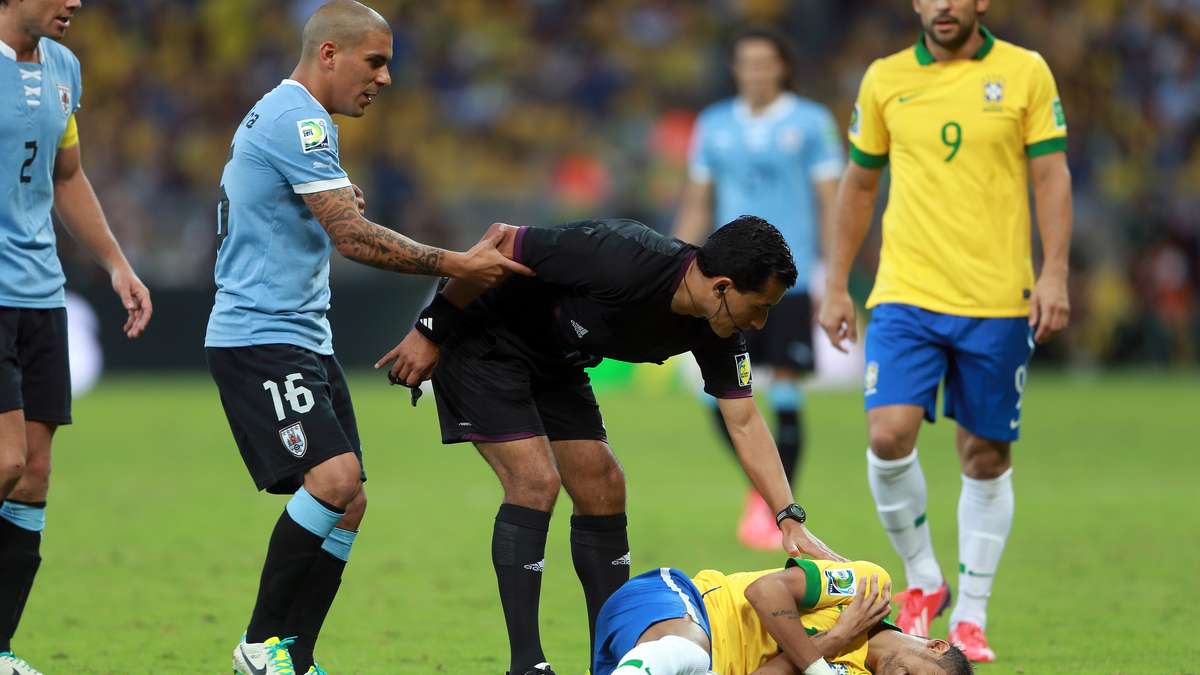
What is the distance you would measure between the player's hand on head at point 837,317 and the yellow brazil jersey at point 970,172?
0.72ft

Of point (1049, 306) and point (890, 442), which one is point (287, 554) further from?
point (1049, 306)

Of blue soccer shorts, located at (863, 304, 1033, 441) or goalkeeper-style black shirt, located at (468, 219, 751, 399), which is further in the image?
blue soccer shorts, located at (863, 304, 1033, 441)

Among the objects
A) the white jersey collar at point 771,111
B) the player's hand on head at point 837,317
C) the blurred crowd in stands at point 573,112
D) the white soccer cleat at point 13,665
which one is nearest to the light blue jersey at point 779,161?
the white jersey collar at point 771,111

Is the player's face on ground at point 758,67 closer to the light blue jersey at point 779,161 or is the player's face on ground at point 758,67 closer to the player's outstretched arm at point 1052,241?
the light blue jersey at point 779,161

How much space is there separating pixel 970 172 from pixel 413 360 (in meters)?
2.54

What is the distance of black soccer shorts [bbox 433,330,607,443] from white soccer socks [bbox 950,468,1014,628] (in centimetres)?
178

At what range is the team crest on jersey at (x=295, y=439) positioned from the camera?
5.21 metres

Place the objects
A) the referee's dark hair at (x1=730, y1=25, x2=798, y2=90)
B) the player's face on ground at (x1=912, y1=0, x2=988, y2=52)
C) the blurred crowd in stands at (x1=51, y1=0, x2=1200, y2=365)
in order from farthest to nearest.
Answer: the blurred crowd in stands at (x1=51, y1=0, x2=1200, y2=365)
the referee's dark hair at (x1=730, y1=25, x2=798, y2=90)
the player's face on ground at (x1=912, y1=0, x2=988, y2=52)

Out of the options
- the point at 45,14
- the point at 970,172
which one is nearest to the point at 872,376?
the point at 970,172

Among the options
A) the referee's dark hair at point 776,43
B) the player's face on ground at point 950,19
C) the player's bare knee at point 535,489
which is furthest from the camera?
the referee's dark hair at point 776,43

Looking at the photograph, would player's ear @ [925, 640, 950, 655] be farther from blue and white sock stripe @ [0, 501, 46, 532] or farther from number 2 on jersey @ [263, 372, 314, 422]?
blue and white sock stripe @ [0, 501, 46, 532]

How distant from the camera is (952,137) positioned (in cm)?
660

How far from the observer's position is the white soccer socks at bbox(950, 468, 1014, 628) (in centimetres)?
649

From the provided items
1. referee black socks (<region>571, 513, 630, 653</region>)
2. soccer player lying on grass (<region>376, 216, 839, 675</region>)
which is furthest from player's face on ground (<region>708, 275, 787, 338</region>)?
referee black socks (<region>571, 513, 630, 653</region>)
